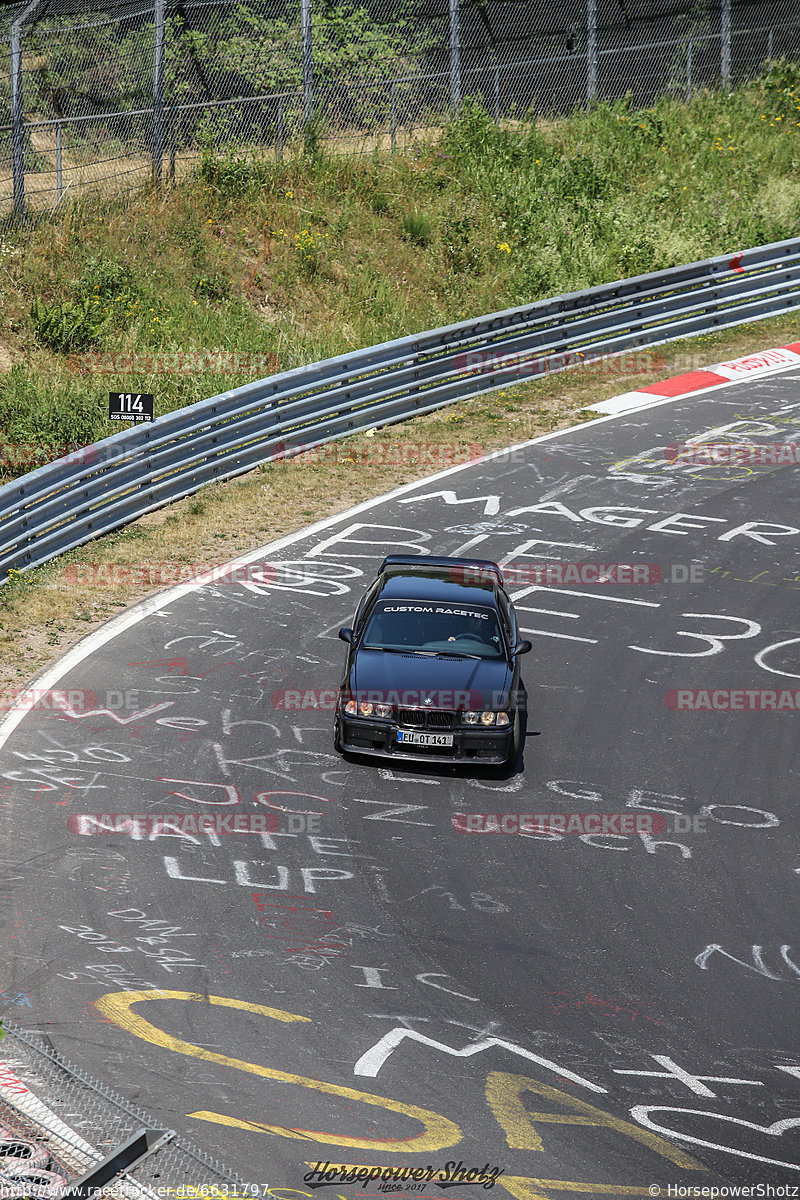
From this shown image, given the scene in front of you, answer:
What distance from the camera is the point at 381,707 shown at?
1133cm

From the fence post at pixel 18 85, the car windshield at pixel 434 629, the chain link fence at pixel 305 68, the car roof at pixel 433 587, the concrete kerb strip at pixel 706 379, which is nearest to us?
the car windshield at pixel 434 629

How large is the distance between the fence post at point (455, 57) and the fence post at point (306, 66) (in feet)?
10.7

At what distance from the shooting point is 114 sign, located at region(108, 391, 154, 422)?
15.7 metres

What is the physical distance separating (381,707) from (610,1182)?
5078 mm

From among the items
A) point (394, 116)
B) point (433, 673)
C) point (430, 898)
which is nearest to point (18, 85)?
point (394, 116)

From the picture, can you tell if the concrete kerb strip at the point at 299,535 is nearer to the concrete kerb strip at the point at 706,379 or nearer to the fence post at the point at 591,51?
the concrete kerb strip at the point at 706,379

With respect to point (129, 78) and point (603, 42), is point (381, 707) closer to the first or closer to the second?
point (129, 78)

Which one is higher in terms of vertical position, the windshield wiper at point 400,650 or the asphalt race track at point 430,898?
the windshield wiper at point 400,650

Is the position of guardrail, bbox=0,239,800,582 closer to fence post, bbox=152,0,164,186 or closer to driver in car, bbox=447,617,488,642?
driver in car, bbox=447,617,488,642

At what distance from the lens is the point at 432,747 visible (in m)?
11.2

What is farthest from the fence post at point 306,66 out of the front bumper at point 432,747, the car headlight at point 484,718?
the car headlight at point 484,718

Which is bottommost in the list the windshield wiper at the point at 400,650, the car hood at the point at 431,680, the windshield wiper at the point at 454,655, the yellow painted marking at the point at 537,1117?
the yellow painted marking at the point at 537,1117

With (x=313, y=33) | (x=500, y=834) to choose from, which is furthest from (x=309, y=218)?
(x=500, y=834)

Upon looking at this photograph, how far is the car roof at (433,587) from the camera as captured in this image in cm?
1249
